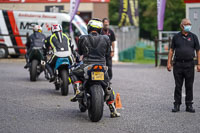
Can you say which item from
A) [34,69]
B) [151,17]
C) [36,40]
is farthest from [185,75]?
[151,17]

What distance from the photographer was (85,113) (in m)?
9.25

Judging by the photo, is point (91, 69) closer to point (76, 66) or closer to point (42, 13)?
point (76, 66)

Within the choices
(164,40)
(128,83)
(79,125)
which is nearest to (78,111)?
(79,125)

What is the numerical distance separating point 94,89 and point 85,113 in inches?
48.2

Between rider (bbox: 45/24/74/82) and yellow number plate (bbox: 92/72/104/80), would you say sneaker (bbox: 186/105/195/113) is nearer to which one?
yellow number plate (bbox: 92/72/104/80)

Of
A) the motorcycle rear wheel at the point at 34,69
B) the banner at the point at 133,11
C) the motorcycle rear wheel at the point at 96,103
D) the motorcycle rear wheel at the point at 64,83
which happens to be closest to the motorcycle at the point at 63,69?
the motorcycle rear wheel at the point at 64,83

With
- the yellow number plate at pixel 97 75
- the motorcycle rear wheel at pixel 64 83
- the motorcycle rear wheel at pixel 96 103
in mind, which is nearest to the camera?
the motorcycle rear wheel at pixel 96 103

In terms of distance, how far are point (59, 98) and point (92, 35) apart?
322 centimetres

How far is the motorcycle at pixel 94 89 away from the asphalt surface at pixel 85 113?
0.20m

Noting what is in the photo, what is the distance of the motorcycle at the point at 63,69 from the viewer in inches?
464

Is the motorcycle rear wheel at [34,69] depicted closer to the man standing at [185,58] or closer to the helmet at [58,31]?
the helmet at [58,31]

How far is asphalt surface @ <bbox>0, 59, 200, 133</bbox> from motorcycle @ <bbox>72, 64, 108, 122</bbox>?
0.20 meters

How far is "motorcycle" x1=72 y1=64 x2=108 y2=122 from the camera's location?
26.4 ft

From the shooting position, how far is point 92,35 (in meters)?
8.62
